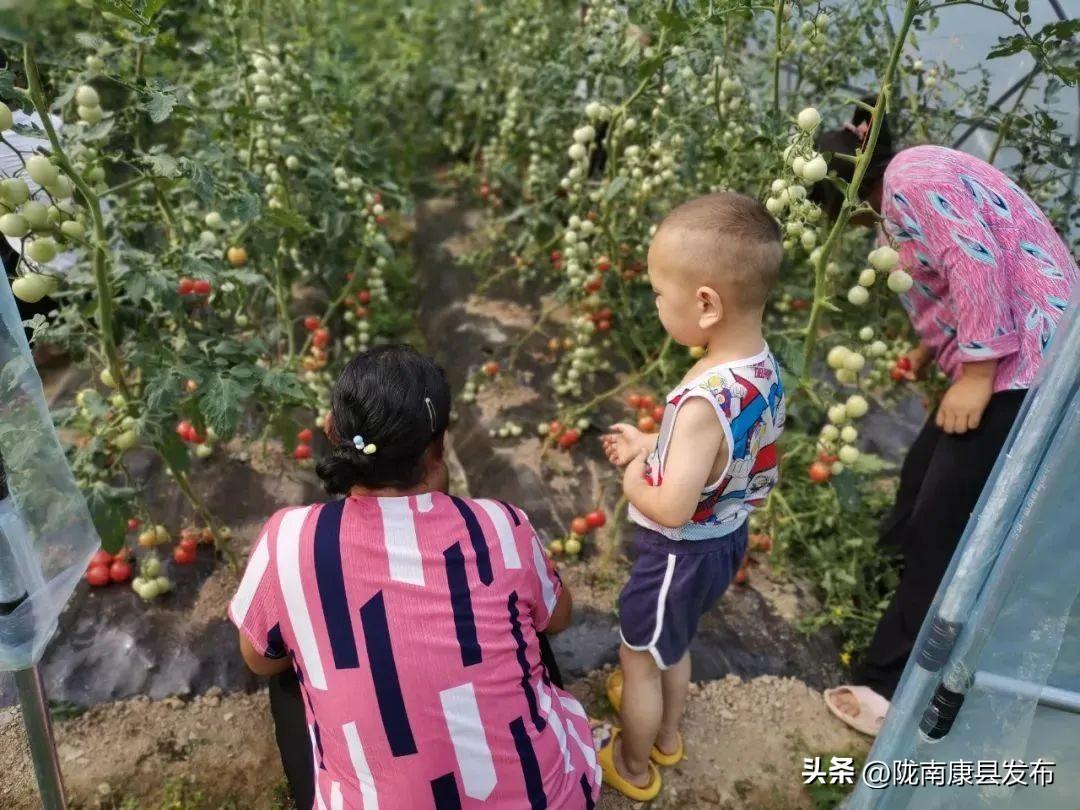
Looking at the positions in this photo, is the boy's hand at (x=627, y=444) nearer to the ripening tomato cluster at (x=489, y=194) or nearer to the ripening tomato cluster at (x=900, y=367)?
the ripening tomato cluster at (x=900, y=367)

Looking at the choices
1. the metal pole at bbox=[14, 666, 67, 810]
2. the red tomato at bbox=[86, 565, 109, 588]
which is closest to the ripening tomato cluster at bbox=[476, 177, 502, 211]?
the red tomato at bbox=[86, 565, 109, 588]

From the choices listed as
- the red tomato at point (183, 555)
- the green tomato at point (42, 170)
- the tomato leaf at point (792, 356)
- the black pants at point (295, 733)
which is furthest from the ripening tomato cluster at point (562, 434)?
the green tomato at point (42, 170)

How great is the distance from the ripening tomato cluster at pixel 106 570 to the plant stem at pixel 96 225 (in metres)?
0.61

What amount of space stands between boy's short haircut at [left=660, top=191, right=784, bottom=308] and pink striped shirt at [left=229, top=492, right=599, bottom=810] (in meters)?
0.57

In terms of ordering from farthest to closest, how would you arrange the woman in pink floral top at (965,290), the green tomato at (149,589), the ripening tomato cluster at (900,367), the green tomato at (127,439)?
the ripening tomato cluster at (900,367)
the green tomato at (149,589)
the green tomato at (127,439)
the woman in pink floral top at (965,290)

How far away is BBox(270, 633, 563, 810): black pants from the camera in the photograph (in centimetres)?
163

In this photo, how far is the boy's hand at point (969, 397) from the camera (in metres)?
1.68

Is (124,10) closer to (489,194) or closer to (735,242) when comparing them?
(735,242)

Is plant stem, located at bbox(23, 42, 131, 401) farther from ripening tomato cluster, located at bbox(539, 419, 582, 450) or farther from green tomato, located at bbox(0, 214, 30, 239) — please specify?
ripening tomato cluster, located at bbox(539, 419, 582, 450)

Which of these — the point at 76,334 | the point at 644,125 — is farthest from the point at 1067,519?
the point at 76,334

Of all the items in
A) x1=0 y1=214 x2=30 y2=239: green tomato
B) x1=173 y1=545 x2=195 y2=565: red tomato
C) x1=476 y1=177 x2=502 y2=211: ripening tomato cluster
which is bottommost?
x1=173 y1=545 x2=195 y2=565: red tomato

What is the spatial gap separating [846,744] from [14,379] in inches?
79.8

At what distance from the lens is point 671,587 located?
1545 millimetres

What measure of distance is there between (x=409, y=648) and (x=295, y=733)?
24.6 inches
